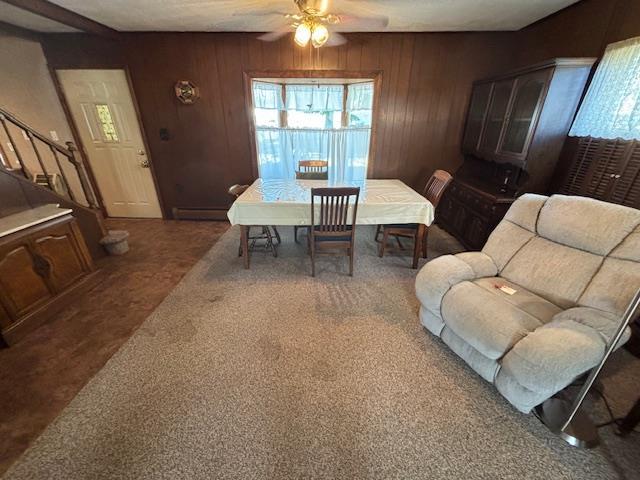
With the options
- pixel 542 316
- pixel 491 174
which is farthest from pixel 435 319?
pixel 491 174

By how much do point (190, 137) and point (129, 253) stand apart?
1.79 metres

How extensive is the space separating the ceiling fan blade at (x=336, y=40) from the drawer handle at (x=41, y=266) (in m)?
3.66

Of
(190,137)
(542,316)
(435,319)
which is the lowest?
(435,319)

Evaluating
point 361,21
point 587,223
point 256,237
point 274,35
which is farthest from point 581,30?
point 256,237

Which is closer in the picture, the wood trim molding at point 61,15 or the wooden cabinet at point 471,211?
the wood trim molding at point 61,15

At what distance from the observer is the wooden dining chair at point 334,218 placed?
85.1 inches

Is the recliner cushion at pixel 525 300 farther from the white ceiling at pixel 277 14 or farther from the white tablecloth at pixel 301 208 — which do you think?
Answer: the white ceiling at pixel 277 14

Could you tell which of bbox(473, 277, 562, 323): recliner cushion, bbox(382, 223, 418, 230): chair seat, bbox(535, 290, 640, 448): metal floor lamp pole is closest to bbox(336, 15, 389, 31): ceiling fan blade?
bbox(382, 223, 418, 230): chair seat

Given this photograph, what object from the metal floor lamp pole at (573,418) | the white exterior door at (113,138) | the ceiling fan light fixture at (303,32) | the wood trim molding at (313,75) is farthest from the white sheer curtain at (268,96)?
the metal floor lamp pole at (573,418)

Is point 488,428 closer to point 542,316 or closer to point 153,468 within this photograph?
point 542,316

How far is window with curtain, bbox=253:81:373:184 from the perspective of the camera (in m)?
3.91

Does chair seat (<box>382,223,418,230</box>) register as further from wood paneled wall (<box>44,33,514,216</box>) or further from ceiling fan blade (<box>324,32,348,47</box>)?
ceiling fan blade (<box>324,32,348,47</box>)

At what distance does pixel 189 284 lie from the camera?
245cm

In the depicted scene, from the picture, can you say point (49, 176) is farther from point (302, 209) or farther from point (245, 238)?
point (302, 209)
